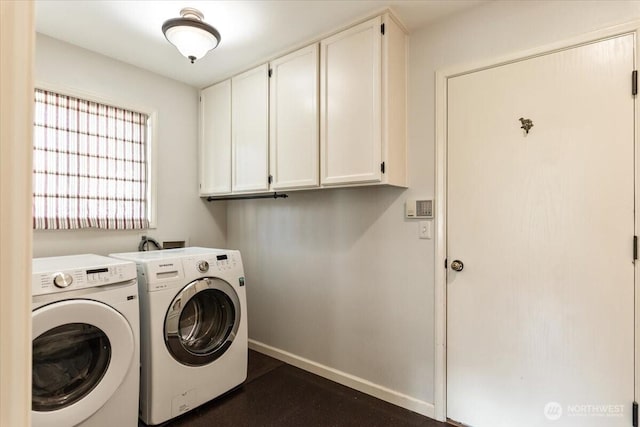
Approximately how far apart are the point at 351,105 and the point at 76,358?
204 centimetres

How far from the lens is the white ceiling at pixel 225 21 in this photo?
1840 millimetres

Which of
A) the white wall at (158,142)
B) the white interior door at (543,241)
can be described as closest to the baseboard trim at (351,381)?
the white interior door at (543,241)

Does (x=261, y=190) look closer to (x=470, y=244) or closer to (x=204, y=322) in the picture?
(x=204, y=322)

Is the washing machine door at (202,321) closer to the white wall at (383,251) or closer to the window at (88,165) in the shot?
the white wall at (383,251)

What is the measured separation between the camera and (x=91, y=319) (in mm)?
1596

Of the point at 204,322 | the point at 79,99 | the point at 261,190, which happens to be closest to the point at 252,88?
the point at 261,190

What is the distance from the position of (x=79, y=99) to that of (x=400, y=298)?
2662 mm

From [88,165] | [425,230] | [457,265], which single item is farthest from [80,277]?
[457,265]

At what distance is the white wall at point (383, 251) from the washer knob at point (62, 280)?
59.6 inches

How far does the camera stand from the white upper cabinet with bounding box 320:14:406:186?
1.89 metres

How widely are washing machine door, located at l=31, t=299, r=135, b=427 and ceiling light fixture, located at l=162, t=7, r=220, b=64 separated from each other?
59.0 inches

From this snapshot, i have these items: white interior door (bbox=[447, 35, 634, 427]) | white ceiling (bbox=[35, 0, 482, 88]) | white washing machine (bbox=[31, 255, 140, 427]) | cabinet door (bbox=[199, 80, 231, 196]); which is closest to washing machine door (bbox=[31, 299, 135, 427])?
white washing machine (bbox=[31, 255, 140, 427])

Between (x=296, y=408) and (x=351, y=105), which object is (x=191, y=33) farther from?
(x=296, y=408)

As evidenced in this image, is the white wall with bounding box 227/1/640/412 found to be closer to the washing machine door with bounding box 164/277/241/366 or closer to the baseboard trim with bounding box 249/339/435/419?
the baseboard trim with bounding box 249/339/435/419
